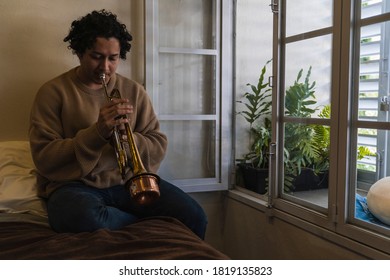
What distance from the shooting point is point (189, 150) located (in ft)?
7.47

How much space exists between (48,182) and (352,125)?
3.84 feet

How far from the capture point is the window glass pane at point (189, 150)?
2.22 metres

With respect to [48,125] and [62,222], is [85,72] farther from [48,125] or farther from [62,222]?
[62,222]

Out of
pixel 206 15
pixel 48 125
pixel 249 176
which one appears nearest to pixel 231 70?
pixel 206 15

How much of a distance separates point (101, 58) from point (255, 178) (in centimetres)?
102

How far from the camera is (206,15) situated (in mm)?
2238

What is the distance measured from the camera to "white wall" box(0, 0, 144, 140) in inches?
75.2

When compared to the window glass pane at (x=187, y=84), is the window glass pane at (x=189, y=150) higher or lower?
lower

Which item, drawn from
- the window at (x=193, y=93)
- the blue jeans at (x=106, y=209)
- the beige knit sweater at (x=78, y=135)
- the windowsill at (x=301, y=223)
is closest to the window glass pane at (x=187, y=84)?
the window at (x=193, y=93)

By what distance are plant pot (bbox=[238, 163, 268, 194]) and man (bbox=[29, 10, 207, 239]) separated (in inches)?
24.0

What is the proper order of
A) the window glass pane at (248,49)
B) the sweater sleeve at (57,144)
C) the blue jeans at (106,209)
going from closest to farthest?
the blue jeans at (106,209) → the sweater sleeve at (57,144) → the window glass pane at (248,49)

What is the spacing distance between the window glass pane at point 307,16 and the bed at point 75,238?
96cm

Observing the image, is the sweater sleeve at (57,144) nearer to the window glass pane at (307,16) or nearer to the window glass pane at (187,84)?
the window glass pane at (187,84)

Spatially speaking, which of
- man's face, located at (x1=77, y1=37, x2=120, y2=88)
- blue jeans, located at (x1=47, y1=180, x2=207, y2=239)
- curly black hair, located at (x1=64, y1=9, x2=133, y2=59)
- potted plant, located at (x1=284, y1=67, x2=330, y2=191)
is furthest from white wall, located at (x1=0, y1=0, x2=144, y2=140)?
potted plant, located at (x1=284, y1=67, x2=330, y2=191)
